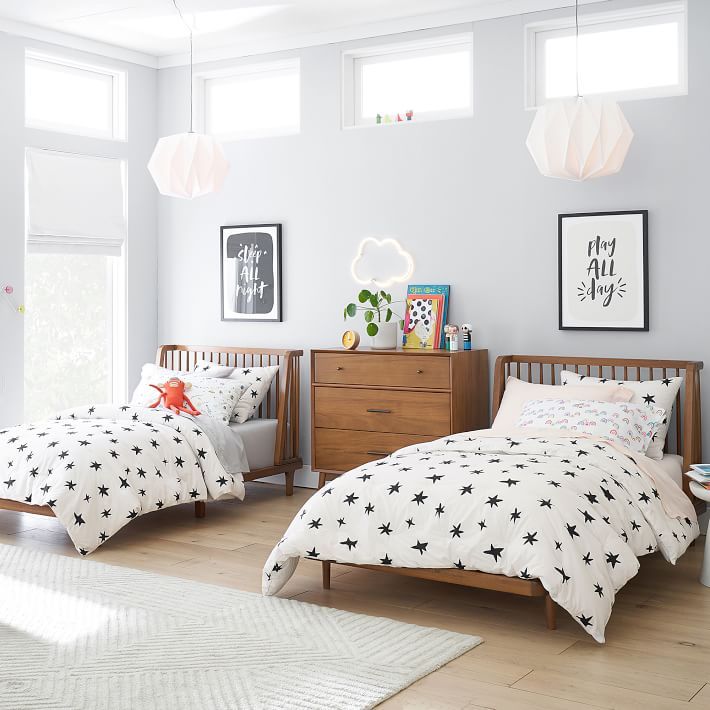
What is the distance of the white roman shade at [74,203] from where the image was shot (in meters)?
6.03

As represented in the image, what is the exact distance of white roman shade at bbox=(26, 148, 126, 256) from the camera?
6.03 m

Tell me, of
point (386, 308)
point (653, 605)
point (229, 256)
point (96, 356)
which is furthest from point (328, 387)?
point (653, 605)

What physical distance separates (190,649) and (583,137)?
306 cm

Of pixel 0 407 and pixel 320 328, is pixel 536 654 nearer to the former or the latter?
pixel 320 328

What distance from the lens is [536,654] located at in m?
3.21

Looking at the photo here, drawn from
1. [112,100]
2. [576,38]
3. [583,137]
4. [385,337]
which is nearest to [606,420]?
[583,137]

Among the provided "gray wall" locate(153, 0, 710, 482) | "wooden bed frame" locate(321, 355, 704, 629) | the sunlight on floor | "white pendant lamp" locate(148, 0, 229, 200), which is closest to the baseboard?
"gray wall" locate(153, 0, 710, 482)

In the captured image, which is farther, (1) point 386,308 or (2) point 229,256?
(2) point 229,256

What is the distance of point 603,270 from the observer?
5207 millimetres

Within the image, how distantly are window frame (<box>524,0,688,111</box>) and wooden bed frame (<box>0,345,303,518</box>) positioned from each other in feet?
7.01

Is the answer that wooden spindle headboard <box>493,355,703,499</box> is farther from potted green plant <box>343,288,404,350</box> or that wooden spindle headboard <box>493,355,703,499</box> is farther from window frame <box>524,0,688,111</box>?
window frame <box>524,0,688,111</box>

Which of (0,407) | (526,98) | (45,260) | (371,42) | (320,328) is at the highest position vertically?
(371,42)

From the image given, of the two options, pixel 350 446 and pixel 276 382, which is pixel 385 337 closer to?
pixel 350 446

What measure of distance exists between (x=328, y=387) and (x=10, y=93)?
104 inches
